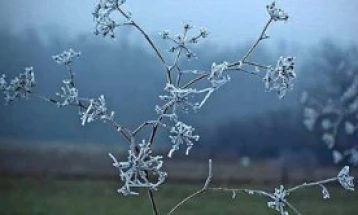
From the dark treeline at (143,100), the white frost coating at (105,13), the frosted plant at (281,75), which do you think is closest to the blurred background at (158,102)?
the dark treeline at (143,100)

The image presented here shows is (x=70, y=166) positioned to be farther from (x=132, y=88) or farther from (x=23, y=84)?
(x=23, y=84)

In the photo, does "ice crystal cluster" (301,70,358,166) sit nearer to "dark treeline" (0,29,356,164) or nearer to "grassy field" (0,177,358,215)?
"dark treeline" (0,29,356,164)

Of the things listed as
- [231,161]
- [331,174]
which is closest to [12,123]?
[231,161]

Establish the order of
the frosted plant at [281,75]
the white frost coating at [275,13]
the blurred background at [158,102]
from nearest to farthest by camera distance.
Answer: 1. the frosted plant at [281,75]
2. the white frost coating at [275,13]
3. the blurred background at [158,102]

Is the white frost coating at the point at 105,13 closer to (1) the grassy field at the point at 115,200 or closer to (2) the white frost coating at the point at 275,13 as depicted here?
(2) the white frost coating at the point at 275,13

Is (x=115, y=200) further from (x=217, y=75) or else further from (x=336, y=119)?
(x=217, y=75)

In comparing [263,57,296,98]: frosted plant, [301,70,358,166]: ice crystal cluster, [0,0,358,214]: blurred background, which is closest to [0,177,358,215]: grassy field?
[0,0,358,214]: blurred background

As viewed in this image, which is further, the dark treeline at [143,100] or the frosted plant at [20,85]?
the dark treeline at [143,100]
